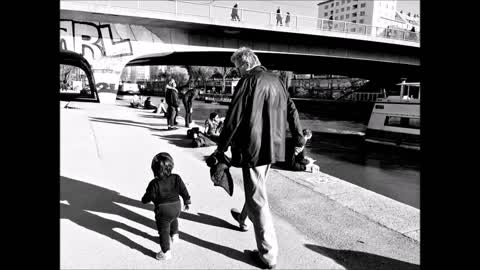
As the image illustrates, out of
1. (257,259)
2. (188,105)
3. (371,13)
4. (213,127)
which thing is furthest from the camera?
(371,13)

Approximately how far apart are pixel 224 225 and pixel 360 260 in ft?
4.91

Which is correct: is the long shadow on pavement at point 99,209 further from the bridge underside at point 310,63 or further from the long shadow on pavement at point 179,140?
the bridge underside at point 310,63

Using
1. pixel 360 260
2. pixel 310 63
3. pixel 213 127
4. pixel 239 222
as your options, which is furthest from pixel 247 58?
pixel 310 63

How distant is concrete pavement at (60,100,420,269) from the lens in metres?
3.12

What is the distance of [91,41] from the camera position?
78.0 feet

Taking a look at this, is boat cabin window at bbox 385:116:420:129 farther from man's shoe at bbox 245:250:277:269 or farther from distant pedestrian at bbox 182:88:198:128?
man's shoe at bbox 245:250:277:269

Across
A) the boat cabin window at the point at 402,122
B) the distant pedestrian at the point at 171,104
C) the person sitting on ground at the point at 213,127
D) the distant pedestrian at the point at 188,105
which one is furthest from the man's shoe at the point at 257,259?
the boat cabin window at the point at 402,122

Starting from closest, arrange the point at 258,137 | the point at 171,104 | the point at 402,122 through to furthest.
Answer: the point at 258,137
the point at 171,104
the point at 402,122

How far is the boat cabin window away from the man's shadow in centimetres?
1605

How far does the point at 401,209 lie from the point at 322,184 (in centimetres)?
142

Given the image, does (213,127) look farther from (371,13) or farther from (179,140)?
(371,13)

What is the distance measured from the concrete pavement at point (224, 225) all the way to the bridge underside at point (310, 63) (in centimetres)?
2378
